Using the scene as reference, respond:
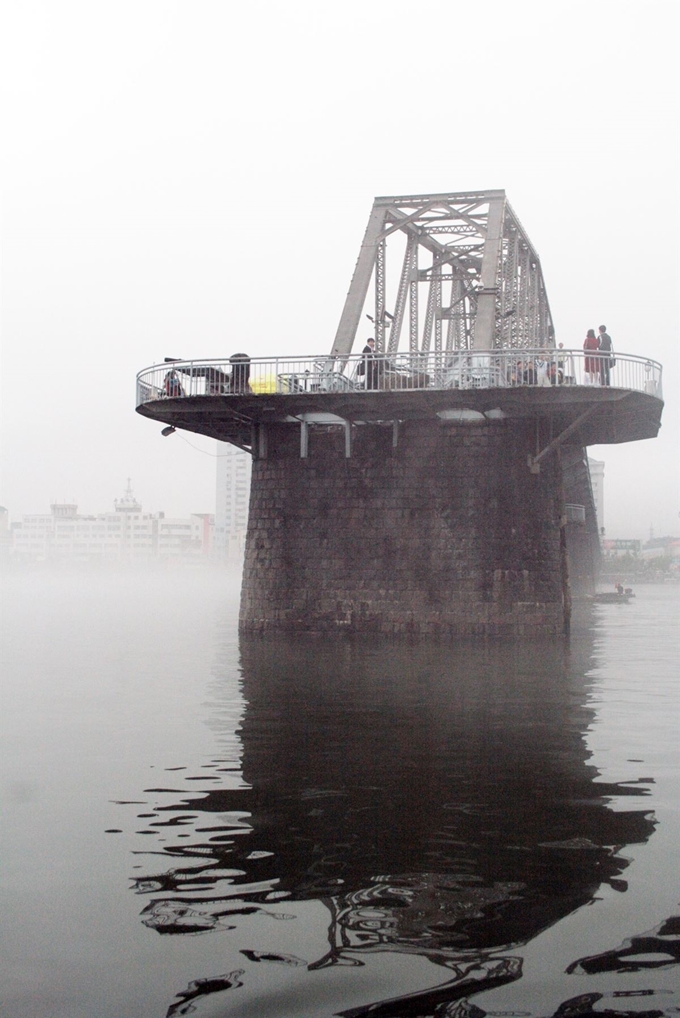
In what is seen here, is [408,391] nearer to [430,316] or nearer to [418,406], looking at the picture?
[418,406]

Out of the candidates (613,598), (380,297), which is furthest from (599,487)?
(380,297)

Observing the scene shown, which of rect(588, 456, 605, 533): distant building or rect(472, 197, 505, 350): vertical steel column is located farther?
rect(588, 456, 605, 533): distant building

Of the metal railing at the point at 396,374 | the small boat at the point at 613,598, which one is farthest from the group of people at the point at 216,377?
the small boat at the point at 613,598

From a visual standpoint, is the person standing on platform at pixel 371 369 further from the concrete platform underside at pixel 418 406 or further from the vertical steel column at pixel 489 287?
the vertical steel column at pixel 489 287

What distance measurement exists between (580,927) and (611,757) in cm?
574

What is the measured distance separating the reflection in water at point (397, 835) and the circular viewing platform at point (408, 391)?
10756mm

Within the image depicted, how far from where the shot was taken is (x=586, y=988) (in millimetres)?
5711

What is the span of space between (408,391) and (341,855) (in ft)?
59.3

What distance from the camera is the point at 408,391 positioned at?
25.1 meters

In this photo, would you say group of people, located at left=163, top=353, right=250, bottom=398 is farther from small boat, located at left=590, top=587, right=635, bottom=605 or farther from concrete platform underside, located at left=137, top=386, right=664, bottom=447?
small boat, located at left=590, top=587, right=635, bottom=605

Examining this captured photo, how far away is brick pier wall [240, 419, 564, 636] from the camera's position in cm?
2647

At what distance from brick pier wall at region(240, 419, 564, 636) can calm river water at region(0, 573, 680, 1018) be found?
8999 mm

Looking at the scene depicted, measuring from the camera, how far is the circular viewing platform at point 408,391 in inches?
985

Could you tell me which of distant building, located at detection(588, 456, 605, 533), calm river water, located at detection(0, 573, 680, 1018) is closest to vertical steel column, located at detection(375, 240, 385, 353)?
calm river water, located at detection(0, 573, 680, 1018)
